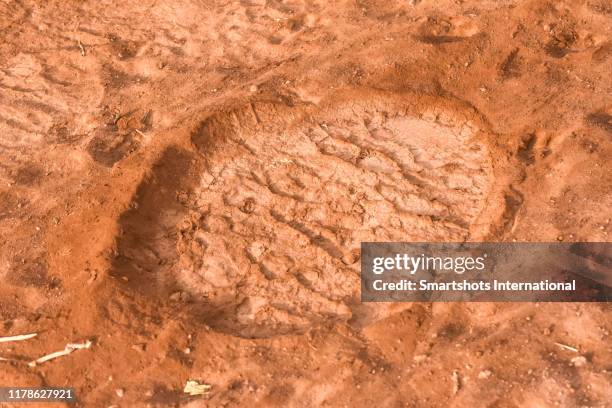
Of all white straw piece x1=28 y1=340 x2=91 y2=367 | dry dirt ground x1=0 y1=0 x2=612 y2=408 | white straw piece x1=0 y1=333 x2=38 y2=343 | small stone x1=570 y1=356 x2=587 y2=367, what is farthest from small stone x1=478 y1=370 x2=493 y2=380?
white straw piece x1=0 y1=333 x2=38 y2=343

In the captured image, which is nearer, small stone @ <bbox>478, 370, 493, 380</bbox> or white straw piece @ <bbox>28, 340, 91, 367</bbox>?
small stone @ <bbox>478, 370, 493, 380</bbox>

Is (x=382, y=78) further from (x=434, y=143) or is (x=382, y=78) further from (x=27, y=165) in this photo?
(x=27, y=165)

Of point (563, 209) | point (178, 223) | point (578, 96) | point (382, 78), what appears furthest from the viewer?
point (382, 78)

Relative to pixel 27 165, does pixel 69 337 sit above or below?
below

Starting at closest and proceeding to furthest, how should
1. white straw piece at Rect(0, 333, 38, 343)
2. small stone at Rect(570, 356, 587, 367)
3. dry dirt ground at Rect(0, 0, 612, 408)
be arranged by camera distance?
small stone at Rect(570, 356, 587, 367) → dry dirt ground at Rect(0, 0, 612, 408) → white straw piece at Rect(0, 333, 38, 343)

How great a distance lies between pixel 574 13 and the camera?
4.81m

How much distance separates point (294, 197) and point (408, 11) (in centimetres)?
208

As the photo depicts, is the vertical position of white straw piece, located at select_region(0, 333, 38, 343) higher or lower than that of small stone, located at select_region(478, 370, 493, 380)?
higher

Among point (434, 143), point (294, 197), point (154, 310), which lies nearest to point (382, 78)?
point (434, 143)

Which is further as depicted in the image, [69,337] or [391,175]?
[391,175]

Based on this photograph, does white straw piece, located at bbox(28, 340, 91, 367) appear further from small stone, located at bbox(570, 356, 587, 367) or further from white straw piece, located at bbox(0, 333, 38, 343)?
small stone, located at bbox(570, 356, 587, 367)

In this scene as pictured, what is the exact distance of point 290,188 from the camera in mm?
4113

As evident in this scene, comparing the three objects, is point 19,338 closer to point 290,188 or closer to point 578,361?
point 290,188

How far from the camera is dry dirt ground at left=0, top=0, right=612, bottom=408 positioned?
314cm
